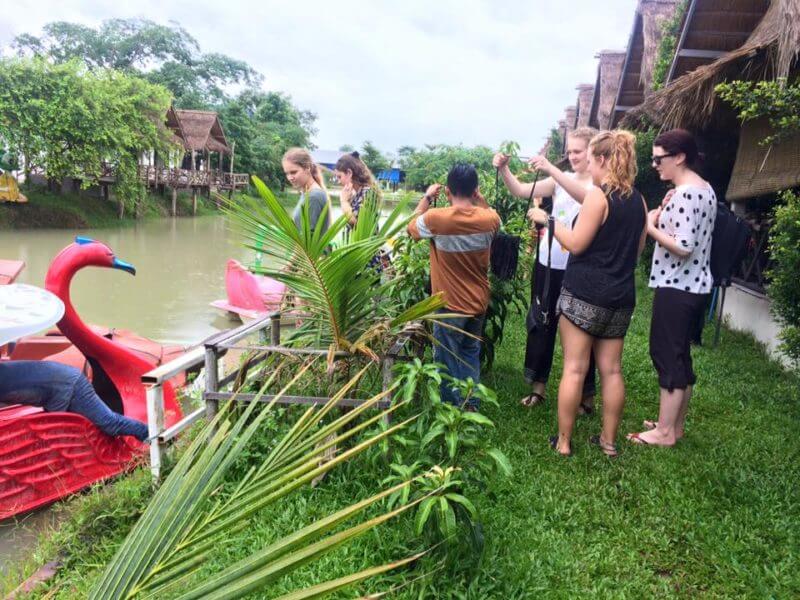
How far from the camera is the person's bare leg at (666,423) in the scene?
2.96 metres

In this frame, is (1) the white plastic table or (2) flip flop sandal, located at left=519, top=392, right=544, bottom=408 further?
(2) flip flop sandal, located at left=519, top=392, right=544, bottom=408

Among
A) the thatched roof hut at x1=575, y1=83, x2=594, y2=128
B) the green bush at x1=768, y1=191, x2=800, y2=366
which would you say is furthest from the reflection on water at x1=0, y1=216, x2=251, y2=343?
the thatched roof hut at x1=575, y1=83, x2=594, y2=128

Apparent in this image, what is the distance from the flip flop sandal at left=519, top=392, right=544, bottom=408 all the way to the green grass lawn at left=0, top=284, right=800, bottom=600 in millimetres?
178

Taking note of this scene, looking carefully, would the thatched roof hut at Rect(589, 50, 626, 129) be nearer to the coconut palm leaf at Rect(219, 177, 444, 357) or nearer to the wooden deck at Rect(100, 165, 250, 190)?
the coconut palm leaf at Rect(219, 177, 444, 357)

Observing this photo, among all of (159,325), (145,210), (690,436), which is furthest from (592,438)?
(145,210)

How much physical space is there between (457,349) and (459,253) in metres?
0.55

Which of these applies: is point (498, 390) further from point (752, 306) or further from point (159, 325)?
point (159, 325)

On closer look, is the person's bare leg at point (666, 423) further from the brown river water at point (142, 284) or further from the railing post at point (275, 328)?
the brown river water at point (142, 284)

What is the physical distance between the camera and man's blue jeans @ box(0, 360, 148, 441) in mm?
2807

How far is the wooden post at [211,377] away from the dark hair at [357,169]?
1721 mm

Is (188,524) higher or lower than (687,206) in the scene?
lower

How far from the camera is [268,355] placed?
9.07 ft

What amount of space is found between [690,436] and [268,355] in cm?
245

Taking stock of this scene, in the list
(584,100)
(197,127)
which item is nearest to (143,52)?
(197,127)
